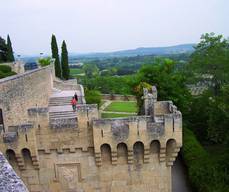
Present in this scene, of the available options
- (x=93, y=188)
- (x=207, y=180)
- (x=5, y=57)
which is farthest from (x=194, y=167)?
(x=5, y=57)

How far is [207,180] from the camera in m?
17.6

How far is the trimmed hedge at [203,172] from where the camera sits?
1691 centimetres

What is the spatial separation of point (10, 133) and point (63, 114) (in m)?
7.99

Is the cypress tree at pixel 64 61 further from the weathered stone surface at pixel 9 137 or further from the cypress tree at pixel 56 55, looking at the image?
the weathered stone surface at pixel 9 137

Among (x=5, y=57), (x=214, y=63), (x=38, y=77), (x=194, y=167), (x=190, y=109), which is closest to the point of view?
(x=194, y=167)

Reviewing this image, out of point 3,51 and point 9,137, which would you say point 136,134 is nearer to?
point 9,137

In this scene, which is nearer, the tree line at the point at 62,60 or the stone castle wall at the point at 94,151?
the stone castle wall at the point at 94,151

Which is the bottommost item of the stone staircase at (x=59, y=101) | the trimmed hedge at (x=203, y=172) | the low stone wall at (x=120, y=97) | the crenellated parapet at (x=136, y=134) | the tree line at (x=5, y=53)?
the low stone wall at (x=120, y=97)

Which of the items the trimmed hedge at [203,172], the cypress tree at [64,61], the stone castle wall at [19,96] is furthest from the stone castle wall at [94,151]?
the cypress tree at [64,61]

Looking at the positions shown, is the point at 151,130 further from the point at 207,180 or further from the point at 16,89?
the point at 16,89

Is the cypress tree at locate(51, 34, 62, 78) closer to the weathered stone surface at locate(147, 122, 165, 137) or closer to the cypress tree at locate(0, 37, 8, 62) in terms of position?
the cypress tree at locate(0, 37, 8, 62)

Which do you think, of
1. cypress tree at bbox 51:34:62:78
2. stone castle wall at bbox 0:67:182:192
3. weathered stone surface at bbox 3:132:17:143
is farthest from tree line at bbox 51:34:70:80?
weathered stone surface at bbox 3:132:17:143

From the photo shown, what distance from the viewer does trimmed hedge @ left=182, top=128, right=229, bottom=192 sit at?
16906mm

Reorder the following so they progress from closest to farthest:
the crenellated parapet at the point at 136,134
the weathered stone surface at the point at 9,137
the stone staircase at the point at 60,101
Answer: the weathered stone surface at the point at 9,137 < the crenellated parapet at the point at 136,134 < the stone staircase at the point at 60,101
